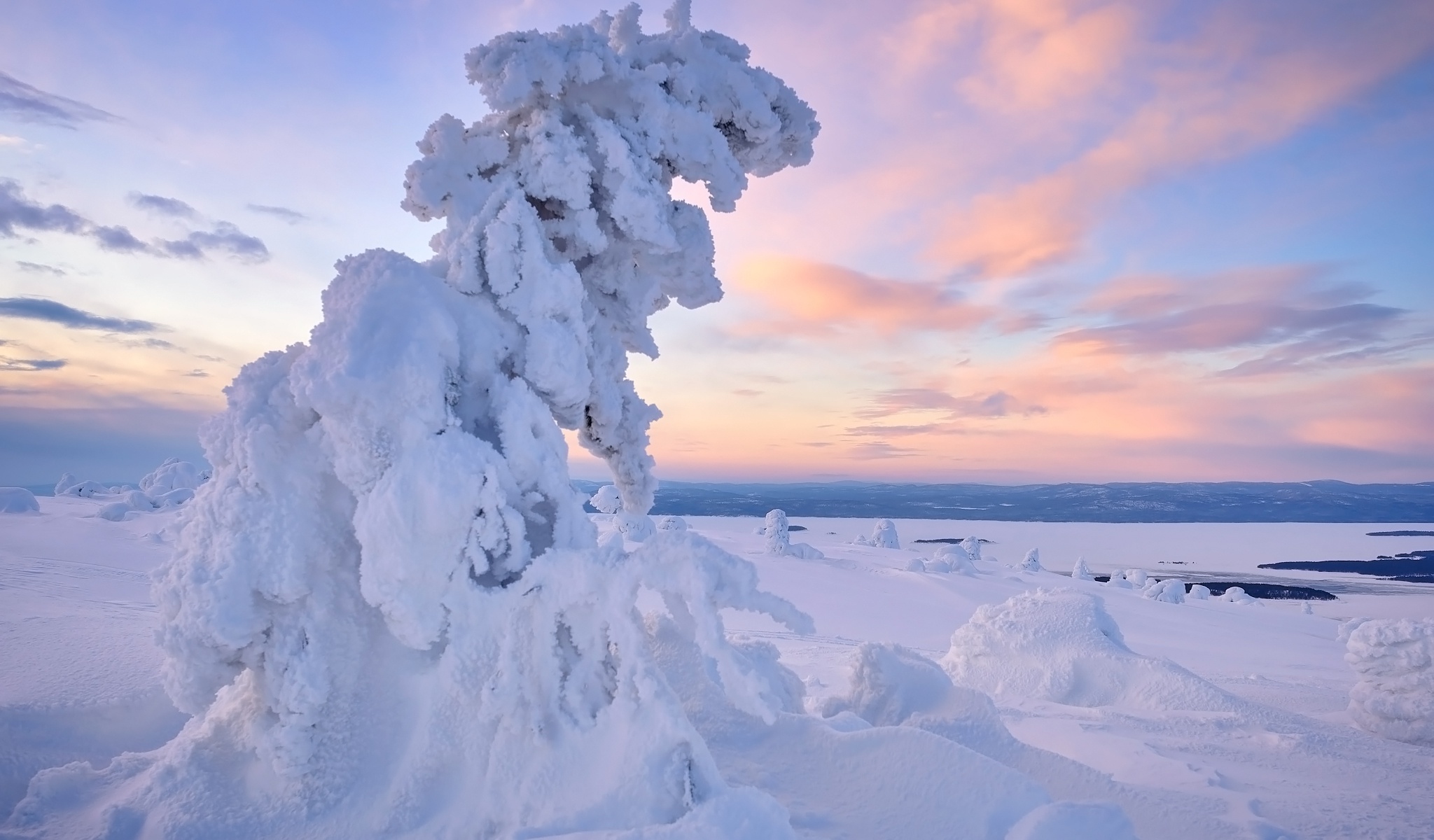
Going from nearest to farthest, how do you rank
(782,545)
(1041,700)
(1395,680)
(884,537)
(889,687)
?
1. (889,687)
2. (1395,680)
3. (1041,700)
4. (782,545)
5. (884,537)

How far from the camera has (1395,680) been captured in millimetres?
7426

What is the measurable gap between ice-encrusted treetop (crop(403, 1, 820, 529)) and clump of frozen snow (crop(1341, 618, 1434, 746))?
780 centimetres

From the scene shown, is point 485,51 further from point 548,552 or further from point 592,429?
point 548,552

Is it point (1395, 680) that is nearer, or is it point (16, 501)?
point (1395, 680)

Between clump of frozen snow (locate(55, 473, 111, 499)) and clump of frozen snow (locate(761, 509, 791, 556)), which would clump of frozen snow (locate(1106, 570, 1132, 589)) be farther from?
clump of frozen snow (locate(55, 473, 111, 499))

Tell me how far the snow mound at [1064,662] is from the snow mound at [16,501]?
89.3 feet

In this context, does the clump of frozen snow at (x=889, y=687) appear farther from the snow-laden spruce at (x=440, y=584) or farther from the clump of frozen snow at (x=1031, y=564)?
the clump of frozen snow at (x=1031, y=564)

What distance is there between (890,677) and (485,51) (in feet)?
19.2

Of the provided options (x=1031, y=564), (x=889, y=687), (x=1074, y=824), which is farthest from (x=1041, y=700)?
(x=1031, y=564)

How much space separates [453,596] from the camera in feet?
14.3

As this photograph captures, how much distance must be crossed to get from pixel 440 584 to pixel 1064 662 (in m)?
7.40

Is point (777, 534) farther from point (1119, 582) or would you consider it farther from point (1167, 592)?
point (1167, 592)

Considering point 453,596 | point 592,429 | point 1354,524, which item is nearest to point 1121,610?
point 592,429

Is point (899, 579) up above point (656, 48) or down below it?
below
